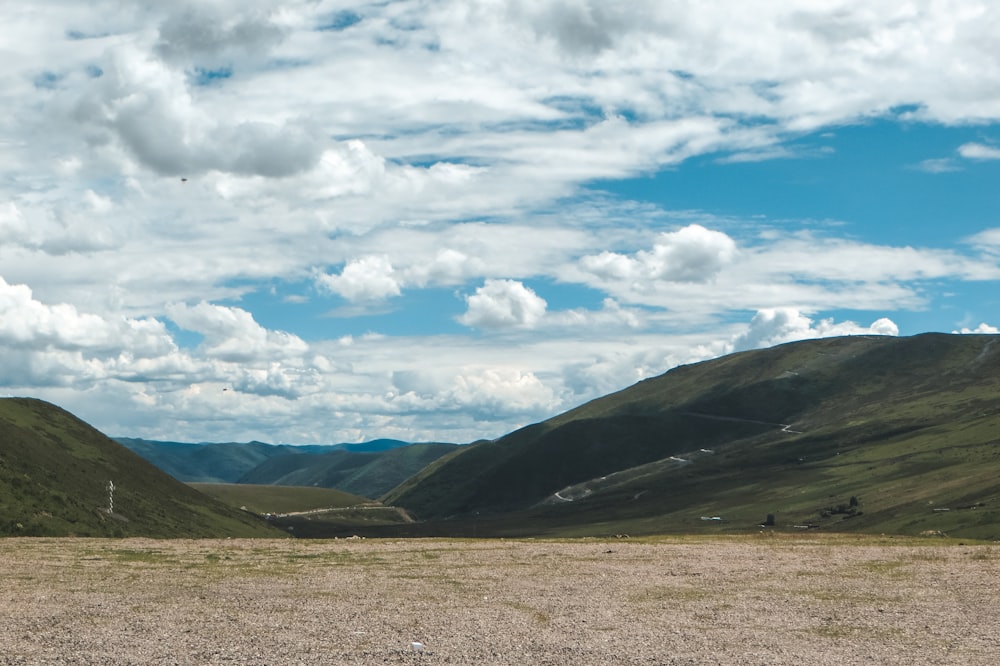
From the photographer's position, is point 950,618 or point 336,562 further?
point 336,562

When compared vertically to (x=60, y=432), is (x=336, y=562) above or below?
below

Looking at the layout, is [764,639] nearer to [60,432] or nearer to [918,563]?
[918,563]

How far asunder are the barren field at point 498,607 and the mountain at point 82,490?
39.4 m

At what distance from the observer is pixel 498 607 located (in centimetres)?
4438


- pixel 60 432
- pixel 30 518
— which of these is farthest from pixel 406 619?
pixel 60 432

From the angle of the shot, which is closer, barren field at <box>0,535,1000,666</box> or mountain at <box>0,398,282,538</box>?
barren field at <box>0,535,1000,666</box>

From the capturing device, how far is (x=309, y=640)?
35.6m

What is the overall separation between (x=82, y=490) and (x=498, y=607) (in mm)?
108030

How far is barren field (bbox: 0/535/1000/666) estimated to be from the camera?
3364 cm

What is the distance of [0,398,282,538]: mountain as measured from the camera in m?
111

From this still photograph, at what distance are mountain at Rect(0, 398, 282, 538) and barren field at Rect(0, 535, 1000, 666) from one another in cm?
3940

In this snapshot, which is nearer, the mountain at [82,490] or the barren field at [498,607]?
the barren field at [498,607]

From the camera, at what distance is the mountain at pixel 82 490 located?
4387 inches

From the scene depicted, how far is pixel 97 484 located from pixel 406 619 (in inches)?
4687
